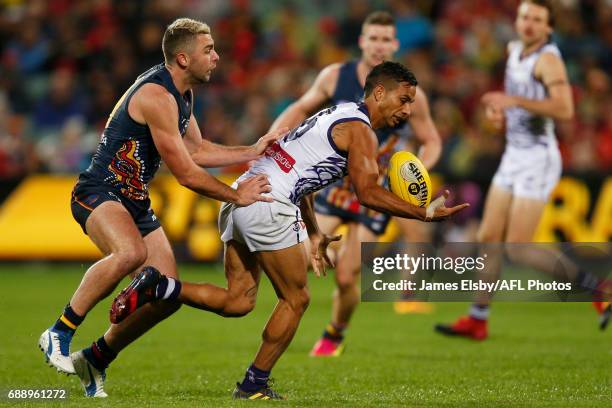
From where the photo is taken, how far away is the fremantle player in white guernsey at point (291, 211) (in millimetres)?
7090

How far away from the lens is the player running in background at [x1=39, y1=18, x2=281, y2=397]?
7.02 meters

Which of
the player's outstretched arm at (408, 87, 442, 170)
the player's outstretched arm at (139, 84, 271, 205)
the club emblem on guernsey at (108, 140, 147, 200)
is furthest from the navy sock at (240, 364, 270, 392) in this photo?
the player's outstretched arm at (408, 87, 442, 170)

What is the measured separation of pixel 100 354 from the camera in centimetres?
743

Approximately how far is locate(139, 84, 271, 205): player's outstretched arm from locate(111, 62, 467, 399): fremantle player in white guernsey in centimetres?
13

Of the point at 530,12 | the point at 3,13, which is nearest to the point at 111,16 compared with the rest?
the point at 3,13

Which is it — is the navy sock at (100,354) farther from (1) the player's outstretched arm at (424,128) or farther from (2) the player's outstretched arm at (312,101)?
(1) the player's outstretched arm at (424,128)

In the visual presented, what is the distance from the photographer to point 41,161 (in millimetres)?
18312

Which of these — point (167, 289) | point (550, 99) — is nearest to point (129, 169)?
point (167, 289)

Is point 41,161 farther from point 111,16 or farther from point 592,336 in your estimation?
point 592,336

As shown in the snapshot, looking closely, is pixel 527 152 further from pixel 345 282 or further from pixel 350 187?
pixel 345 282

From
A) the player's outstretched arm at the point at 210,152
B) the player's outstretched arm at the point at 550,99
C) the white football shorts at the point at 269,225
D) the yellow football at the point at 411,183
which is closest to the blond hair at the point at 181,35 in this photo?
the player's outstretched arm at the point at 210,152

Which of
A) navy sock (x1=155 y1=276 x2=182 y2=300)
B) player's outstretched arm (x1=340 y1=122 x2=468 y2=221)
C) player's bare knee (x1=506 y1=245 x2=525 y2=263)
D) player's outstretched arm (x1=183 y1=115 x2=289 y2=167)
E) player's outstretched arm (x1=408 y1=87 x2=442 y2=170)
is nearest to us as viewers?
player's outstretched arm (x1=340 y1=122 x2=468 y2=221)

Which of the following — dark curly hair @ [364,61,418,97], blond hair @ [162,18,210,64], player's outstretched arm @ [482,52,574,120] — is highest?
blond hair @ [162,18,210,64]

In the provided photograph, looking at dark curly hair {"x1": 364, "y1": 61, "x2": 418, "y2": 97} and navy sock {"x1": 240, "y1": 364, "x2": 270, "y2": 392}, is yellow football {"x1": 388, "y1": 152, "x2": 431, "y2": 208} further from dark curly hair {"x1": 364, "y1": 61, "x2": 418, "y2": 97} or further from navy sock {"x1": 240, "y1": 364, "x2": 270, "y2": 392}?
navy sock {"x1": 240, "y1": 364, "x2": 270, "y2": 392}
